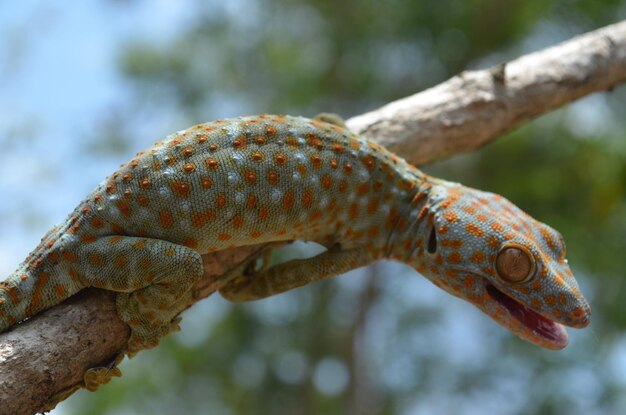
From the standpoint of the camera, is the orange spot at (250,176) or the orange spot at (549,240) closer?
the orange spot at (250,176)

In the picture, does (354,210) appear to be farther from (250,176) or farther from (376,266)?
(376,266)

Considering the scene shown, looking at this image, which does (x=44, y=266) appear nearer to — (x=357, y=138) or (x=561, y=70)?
(x=357, y=138)

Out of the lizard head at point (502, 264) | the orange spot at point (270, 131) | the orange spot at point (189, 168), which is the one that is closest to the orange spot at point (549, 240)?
the lizard head at point (502, 264)

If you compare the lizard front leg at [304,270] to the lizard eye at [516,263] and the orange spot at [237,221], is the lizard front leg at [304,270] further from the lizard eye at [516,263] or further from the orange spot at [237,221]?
the lizard eye at [516,263]

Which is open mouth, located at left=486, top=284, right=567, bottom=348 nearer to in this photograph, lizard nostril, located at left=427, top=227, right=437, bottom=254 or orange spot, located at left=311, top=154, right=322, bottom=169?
lizard nostril, located at left=427, top=227, right=437, bottom=254

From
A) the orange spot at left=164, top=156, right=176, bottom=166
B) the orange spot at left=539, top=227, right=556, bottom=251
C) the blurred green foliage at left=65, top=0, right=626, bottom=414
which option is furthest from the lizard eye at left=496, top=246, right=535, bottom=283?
the blurred green foliage at left=65, top=0, right=626, bottom=414

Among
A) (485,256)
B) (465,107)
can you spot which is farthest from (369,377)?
(485,256)
